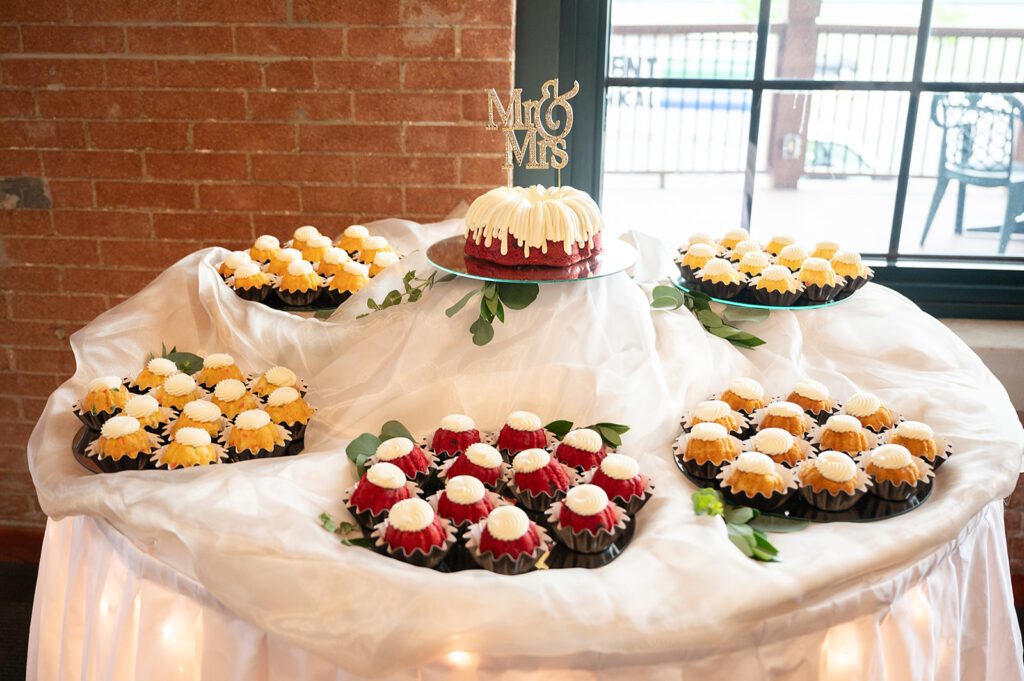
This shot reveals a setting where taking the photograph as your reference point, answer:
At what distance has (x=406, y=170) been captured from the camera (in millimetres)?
2189

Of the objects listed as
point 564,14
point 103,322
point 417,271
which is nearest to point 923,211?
point 564,14


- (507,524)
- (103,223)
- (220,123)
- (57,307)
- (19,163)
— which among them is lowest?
(57,307)

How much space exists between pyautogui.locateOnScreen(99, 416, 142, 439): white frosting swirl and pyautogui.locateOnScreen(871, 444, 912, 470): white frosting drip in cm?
100

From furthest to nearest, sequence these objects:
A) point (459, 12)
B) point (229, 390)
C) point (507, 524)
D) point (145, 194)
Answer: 1. point (145, 194)
2. point (459, 12)
3. point (229, 390)
4. point (507, 524)

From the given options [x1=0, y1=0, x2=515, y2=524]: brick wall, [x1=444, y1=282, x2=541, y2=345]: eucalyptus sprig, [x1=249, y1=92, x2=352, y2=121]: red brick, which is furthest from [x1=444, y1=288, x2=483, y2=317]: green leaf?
[x1=249, y1=92, x2=352, y2=121]: red brick

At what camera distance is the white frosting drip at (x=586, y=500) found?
997mm

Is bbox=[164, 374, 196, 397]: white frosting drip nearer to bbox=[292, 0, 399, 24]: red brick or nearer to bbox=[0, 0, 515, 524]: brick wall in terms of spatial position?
bbox=[0, 0, 515, 524]: brick wall

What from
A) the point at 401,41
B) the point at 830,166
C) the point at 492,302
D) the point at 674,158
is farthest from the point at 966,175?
the point at 492,302

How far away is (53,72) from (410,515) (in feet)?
5.97

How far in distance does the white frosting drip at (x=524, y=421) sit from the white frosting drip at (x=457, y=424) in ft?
0.18

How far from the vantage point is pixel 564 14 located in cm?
217

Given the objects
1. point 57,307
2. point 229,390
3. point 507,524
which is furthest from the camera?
point 57,307

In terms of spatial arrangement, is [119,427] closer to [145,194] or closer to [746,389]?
[746,389]

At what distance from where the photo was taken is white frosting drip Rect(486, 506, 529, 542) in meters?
0.97
